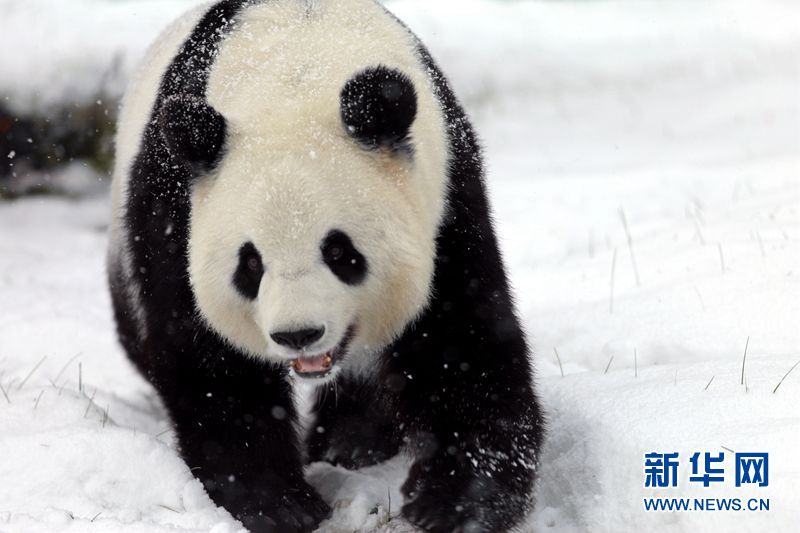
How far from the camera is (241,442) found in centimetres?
429

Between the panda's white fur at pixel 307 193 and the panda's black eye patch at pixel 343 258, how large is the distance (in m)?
0.03

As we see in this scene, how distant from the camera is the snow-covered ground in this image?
4.10 meters

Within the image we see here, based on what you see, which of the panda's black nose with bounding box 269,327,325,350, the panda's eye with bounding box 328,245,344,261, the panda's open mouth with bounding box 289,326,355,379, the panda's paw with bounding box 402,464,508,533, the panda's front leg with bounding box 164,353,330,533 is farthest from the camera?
A: the panda's front leg with bounding box 164,353,330,533

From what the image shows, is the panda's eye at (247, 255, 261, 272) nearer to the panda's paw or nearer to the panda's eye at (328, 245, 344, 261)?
the panda's eye at (328, 245, 344, 261)

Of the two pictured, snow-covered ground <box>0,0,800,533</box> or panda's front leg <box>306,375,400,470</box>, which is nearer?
snow-covered ground <box>0,0,800,533</box>

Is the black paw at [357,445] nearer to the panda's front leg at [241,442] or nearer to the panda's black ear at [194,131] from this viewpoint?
the panda's front leg at [241,442]

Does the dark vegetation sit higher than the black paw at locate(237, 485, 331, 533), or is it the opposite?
the black paw at locate(237, 485, 331, 533)

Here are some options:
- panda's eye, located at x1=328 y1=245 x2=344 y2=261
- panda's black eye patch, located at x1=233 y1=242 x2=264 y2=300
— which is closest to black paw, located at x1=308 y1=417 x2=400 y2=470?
panda's black eye patch, located at x1=233 y1=242 x2=264 y2=300

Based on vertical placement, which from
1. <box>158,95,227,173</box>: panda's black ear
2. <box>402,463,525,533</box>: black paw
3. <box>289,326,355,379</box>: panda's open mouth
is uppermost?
<box>158,95,227,173</box>: panda's black ear

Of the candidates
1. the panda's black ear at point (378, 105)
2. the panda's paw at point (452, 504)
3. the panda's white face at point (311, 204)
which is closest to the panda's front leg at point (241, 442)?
the panda's white face at point (311, 204)

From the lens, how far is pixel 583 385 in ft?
16.2

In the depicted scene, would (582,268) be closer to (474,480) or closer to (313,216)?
(474,480)

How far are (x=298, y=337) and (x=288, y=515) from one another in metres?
1.05

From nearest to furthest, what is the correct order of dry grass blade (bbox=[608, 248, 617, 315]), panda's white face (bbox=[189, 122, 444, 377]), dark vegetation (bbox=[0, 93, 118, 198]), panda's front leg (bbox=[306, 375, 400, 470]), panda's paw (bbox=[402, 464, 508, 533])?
panda's white face (bbox=[189, 122, 444, 377]) → panda's paw (bbox=[402, 464, 508, 533]) → panda's front leg (bbox=[306, 375, 400, 470]) → dry grass blade (bbox=[608, 248, 617, 315]) → dark vegetation (bbox=[0, 93, 118, 198])
